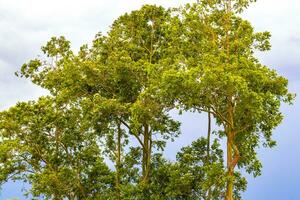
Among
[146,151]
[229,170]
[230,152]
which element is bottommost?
[229,170]

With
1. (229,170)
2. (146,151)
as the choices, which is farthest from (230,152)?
(146,151)

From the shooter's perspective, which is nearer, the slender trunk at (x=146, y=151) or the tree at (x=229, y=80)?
the tree at (x=229, y=80)

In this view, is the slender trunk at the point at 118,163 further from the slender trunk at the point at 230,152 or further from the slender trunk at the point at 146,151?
the slender trunk at the point at 230,152

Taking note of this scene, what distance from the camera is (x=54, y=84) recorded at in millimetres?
45969

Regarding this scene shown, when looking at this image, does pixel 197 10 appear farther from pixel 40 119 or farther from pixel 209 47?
pixel 40 119

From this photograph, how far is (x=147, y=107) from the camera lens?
38062 mm

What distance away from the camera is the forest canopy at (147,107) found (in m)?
35.3

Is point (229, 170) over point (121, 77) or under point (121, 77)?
under

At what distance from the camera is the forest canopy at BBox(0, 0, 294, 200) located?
1389 inches

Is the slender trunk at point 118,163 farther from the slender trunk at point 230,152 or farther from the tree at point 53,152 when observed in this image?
the slender trunk at point 230,152

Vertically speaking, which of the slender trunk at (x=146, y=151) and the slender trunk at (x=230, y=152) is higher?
the slender trunk at (x=146, y=151)

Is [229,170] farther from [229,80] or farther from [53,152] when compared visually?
[53,152]

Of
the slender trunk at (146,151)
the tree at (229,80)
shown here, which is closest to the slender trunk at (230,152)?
the tree at (229,80)

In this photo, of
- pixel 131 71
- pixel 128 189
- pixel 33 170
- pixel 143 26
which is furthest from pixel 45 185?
pixel 143 26
